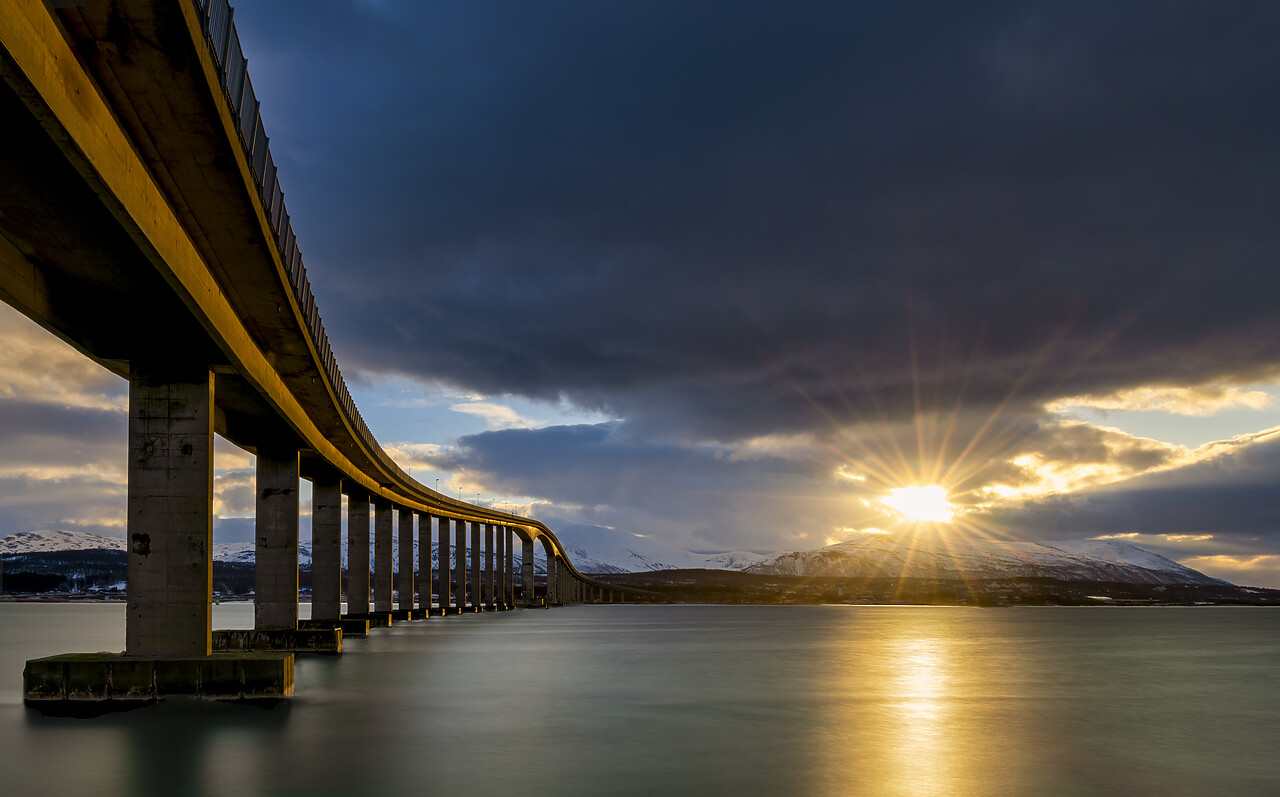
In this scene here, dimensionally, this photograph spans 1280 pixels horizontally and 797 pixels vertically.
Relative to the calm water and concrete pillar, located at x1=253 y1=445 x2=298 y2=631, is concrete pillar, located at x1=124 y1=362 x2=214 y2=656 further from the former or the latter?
concrete pillar, located at x1=253 y1=445 x2=298 y2=631

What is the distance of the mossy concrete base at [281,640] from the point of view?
1929 inches

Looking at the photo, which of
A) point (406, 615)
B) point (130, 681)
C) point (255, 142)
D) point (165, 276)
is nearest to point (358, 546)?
point (406, 615)

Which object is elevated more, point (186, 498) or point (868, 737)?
point (186, 498)

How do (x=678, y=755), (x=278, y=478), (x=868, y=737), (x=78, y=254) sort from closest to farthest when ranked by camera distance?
1. (x=678, y=755)
2. (x=78, y=254)
3. (x=868, y=737)
4. (x=278, y=478)

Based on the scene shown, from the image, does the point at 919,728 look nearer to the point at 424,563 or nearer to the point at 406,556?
the point at 406,556

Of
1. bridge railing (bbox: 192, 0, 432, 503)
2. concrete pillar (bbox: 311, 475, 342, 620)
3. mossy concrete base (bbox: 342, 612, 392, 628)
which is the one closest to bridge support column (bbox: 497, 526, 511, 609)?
mossy concrete base (bbox: 342, 612, 392, 628)

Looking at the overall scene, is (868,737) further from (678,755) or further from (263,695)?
(263,695)

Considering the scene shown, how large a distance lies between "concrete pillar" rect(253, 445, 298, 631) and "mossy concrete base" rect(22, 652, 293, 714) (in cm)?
2168

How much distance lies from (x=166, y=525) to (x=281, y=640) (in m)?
24.7

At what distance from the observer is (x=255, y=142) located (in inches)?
940

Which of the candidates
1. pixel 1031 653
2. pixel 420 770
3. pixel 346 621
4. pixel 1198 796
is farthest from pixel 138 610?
pixel 1031 653

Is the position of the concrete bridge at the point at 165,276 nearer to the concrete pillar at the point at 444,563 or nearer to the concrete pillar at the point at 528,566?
the concrete pillar at the point at 444,563

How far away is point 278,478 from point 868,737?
33.0m

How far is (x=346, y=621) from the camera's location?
73.9 metres
